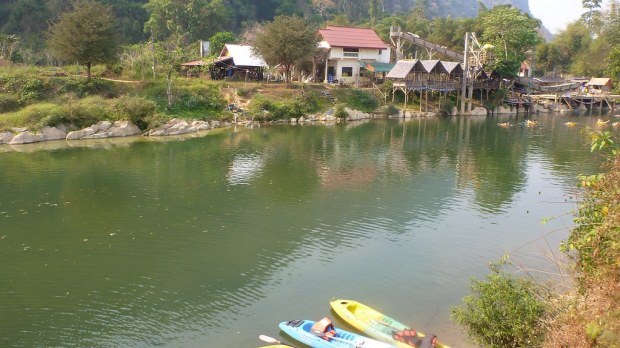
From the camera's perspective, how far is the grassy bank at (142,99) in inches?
1554

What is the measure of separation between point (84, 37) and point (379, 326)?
40.2 metres

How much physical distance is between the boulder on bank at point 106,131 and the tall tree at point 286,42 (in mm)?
15867

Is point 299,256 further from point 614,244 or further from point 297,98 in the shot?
point 297,98

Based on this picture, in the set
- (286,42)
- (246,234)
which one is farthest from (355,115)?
(246,234)

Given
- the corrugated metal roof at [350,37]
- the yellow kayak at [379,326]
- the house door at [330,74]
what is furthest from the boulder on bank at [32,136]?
the yellow kayak at [379,326]

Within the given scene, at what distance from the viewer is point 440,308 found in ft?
44.2

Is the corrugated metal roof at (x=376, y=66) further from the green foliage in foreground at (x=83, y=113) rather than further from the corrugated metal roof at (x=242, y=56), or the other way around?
the green foliage in foreground at (x=83, y=113)

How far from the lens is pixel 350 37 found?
60.9 m

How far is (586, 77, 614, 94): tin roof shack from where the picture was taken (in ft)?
240

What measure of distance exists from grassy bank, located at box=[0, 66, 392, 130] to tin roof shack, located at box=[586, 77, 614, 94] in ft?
123

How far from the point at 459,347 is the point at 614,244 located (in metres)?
4.81

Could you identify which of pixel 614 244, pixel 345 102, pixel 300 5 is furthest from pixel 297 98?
pixel 300 5

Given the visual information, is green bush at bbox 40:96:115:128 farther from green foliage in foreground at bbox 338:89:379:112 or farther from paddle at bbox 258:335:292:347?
paddle at bbox 258:335:292:347

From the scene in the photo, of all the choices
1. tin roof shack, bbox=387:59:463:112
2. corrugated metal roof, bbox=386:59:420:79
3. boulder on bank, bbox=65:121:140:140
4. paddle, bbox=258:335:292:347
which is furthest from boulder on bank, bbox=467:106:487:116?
A: paddle, bbox=258:335:292:347
